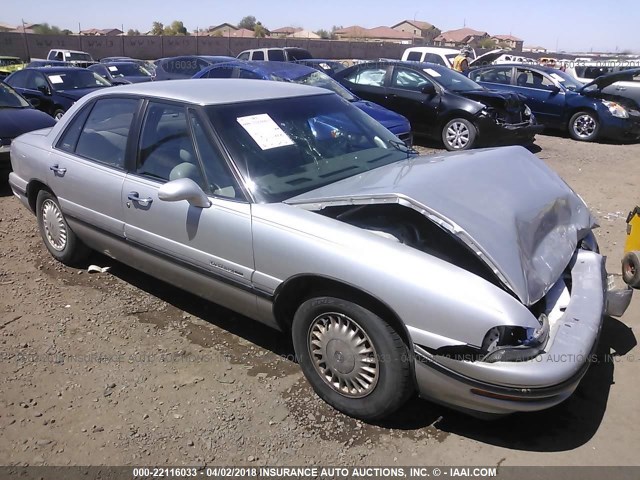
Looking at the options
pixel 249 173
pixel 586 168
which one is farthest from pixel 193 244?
pixel 586 168

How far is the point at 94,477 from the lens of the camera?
8.20 ft

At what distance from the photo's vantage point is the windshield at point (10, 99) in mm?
7859

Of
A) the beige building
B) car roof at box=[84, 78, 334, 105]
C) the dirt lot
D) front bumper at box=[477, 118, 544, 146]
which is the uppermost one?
the beige building

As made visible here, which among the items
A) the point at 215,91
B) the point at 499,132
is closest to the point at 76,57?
the point at 499,132

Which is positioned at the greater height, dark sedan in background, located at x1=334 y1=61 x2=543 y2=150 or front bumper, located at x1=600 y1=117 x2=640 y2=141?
dark sedan in background, located at x1=334 y1=61 x2=543 y2=150

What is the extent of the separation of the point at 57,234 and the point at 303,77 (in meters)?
6.10

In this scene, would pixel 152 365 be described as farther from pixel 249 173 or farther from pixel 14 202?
pixel 14 202

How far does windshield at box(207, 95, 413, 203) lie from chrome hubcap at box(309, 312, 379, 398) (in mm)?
773

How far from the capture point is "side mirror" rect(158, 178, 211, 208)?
116 inches

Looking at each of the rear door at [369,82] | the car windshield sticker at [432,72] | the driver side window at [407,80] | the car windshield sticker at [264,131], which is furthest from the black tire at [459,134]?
the car windshield sticker at [264,131]

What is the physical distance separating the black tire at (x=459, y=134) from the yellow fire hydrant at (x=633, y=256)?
4.90m

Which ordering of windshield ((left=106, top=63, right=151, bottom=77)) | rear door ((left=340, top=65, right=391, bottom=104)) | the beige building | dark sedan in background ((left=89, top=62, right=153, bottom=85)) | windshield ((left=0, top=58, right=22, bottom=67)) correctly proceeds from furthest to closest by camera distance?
1. the beige building
2. windshield ((left=0, top=58, right=22, bottom=67))
3. windshield ((left=106, top=63, right=151, bottom=77))
4. dark sedan in background ((left=89, top=62, right=153, bottom=85))
5. rear door ((left=340, top=65, right=391, bottom=104))

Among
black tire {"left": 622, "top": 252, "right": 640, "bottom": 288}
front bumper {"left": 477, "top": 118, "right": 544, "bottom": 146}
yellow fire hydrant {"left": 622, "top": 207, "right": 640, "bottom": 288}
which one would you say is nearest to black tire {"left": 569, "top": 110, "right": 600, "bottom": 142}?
front bumper {"left": 477, "top": 118, "right": 544, "bottom": 146}

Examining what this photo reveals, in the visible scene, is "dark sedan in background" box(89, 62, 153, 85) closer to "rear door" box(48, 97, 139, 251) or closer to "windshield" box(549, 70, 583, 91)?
"windshield" box(549, 70, 583, 91)
